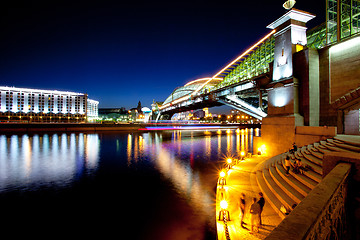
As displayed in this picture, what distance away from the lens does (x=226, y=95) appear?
33250 mm

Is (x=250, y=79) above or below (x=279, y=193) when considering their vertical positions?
above

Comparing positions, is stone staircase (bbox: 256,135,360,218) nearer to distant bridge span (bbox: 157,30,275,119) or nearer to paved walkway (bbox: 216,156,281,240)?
paved walkway (bbox: 216,156,281,240)

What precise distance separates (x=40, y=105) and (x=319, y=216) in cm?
12502

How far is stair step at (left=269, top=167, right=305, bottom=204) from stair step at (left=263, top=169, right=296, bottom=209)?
0.35 feet

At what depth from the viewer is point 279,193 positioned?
682 centimetres

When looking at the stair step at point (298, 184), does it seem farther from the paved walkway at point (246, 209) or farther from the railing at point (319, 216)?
the railing at point (319, 216)

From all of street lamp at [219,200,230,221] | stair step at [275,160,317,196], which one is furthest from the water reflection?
stair step at [275,160,317,196]

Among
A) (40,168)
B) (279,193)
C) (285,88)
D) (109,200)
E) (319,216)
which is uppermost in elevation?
(285,88)

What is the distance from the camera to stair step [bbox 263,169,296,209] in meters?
5.95

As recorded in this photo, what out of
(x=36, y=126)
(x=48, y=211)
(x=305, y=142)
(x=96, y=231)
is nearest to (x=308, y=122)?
(x=305, y=142)

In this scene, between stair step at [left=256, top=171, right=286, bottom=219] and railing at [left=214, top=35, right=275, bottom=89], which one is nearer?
stair step at [left=256, top=171, right=286, bottom=219]

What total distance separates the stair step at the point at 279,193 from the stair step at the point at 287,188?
0.35ft

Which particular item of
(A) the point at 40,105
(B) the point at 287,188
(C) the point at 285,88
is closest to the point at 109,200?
(B) the point at 287,188

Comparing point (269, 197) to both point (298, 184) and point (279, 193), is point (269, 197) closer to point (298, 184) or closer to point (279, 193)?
point (279, 193)
